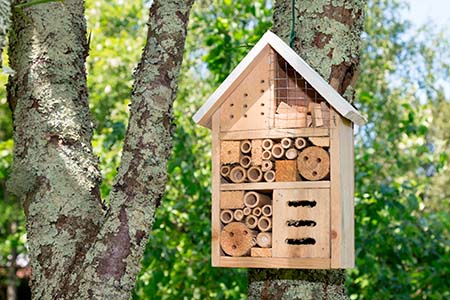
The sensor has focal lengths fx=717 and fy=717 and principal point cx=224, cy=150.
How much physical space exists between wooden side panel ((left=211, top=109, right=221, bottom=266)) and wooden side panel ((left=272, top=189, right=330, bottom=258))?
130 millimetres

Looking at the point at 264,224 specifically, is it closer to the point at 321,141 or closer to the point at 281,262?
the point at 281,262

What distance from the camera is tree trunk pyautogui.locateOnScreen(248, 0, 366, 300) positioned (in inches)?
61.9

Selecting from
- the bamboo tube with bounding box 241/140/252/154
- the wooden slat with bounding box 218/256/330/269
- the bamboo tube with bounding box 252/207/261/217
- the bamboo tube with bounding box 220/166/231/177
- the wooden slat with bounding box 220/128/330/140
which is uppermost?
the wooden slat with bounding box 220/128/330/140

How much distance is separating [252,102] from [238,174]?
6.6 inches

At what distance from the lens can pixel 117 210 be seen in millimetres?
1411

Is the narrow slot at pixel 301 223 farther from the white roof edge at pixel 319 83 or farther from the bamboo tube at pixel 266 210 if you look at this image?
the white roof edge at pixel 319 83

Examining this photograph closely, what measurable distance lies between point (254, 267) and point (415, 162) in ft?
10.4

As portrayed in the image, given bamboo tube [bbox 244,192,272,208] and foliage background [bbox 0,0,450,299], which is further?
foliage background [bbox 0,0,450,299]

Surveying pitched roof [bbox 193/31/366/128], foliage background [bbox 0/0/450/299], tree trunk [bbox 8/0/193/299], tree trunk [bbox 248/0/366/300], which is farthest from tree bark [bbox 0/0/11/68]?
foliage background [bbox 0/0/450/299]

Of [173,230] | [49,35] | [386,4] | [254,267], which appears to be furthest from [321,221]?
[386,4]

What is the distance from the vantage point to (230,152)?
1.60 m

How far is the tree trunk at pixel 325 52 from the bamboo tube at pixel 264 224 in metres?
0.10

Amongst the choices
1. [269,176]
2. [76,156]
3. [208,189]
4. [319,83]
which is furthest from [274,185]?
[208,189]

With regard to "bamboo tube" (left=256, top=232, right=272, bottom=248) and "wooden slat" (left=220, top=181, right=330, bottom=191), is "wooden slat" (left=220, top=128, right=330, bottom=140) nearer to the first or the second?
"wooden slat" (left=220, top=181, right=330, bottom=191)
